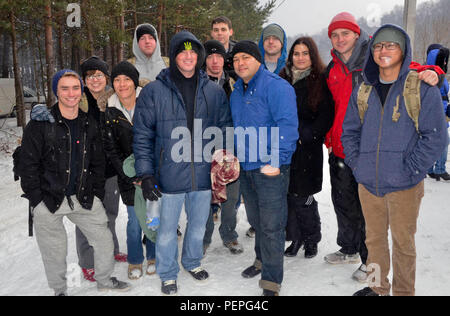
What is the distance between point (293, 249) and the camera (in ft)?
13.6

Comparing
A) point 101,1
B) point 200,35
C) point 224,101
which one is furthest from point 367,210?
point 200,35

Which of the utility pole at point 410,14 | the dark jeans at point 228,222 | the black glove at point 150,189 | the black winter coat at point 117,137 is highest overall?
the utility pole at point 410,14

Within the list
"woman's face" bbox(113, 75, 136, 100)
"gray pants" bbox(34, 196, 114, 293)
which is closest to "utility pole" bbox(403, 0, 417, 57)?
"woman's face" bbox(113, 75, 136, 100)

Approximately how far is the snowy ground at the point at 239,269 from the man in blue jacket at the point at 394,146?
0.70 m

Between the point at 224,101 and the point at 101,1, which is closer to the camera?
the point at 224,101

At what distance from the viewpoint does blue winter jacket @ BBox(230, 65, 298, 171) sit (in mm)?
3018

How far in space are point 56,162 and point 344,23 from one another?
127 inches

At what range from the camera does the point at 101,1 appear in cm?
1177

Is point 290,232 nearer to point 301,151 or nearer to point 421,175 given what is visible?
point 301,151

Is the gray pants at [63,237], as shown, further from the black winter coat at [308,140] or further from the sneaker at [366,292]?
the sneaker at [366,292]

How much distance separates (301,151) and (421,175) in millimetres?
1271

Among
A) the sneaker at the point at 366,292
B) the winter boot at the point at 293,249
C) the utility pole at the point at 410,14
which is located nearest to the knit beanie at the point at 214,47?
the winter boot at the point at 293,249

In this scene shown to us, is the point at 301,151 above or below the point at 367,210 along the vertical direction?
above

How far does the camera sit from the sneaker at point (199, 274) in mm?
3607
